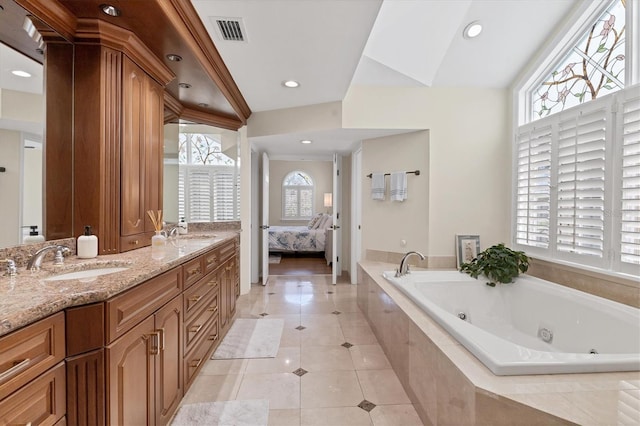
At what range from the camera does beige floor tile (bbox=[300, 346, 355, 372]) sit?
2.28m

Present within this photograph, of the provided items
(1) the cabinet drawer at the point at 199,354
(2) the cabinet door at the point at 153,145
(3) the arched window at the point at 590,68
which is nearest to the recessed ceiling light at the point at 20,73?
(2) the cabinet door at the point at 153,145

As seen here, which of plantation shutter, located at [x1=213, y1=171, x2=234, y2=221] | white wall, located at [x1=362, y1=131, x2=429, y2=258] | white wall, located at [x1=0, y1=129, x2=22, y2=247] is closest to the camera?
white wall, located at [x1=0, y1=129, x2=22, y2=247]

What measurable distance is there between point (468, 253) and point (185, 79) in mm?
3309

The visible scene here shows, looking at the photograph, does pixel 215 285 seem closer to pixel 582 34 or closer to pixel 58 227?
pixel 58 227

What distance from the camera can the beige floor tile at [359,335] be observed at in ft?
8.89

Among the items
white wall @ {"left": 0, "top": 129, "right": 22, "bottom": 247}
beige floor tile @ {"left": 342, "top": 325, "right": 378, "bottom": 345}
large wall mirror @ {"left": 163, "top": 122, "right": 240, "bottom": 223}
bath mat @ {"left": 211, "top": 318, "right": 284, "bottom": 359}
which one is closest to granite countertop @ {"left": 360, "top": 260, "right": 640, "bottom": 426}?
beige floor tile @ {"left": 342, "top": 325, "right": 378, "bottom": 345}

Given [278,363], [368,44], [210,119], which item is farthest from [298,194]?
[278,363]

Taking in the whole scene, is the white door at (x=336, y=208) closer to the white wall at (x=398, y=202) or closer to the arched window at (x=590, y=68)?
the white wall at (x=398, y=202)

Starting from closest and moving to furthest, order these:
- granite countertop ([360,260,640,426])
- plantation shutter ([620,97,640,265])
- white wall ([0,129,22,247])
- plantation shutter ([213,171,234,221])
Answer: granite countertop ([360,260,640,426])
white wall ([0,129,22,247])
plantation shutter ([620,97,640,265])
plantation shutter ([213,171,234,221])

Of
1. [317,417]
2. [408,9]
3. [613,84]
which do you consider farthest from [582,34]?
[317,417]

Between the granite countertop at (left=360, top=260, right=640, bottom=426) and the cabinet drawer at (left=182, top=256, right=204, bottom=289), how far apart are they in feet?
4.91

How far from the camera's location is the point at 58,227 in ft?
5.57

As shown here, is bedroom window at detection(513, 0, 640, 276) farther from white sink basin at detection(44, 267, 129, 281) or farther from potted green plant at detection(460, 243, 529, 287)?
white sink basin at detection(44, 267, 129, 281)

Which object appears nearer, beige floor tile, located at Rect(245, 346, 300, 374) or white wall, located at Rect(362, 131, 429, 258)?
beige floor tile, located at Rect(245, 346, 300, 374)
